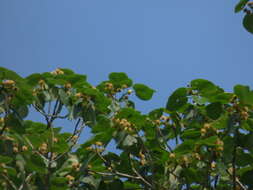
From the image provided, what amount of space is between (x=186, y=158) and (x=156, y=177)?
2.68ft

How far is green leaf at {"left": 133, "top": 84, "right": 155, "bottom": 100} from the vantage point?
655 centimetres

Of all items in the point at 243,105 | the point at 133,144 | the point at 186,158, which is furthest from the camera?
the point at 133,144

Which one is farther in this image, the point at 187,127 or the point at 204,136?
the point at 187,127

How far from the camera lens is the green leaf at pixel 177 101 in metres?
5.85

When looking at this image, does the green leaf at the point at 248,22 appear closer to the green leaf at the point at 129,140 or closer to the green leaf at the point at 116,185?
the green leaf at the point at 129,140

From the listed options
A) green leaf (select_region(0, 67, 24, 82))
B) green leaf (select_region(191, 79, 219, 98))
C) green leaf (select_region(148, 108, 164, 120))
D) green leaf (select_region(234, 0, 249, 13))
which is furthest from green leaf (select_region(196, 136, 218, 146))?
green leaf (select_region(0, 67, 24, 82))

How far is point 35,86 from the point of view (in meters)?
6.29

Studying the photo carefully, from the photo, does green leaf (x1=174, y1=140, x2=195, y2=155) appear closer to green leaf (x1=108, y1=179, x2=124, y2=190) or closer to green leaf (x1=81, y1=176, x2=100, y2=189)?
green leaf (x1=108, y1=179, x2=124, y2=190)

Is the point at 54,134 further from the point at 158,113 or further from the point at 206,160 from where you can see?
the point at 206,160

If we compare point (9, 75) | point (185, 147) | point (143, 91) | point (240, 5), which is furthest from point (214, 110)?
point (9, 75)

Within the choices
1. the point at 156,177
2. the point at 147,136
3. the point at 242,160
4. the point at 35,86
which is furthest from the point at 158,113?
the point at 35,86

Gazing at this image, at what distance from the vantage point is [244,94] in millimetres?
4820

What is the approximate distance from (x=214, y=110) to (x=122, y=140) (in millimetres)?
1051

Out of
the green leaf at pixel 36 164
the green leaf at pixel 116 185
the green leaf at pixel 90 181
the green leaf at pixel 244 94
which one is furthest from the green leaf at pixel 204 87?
the green leaf at pixel 36 164
